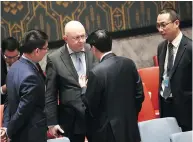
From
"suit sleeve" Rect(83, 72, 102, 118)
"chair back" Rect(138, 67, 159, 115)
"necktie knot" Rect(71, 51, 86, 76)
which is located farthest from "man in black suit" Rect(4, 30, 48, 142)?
"chair back" Rect(138, 67, 159, 115)

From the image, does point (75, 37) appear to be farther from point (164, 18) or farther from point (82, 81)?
point (164, 18)

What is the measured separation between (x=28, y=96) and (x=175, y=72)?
4.74 ft


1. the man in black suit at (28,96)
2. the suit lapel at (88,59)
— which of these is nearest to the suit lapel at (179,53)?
the suit lapel at (88,59)

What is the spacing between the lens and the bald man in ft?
11.1

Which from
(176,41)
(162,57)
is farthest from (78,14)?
(176,41)

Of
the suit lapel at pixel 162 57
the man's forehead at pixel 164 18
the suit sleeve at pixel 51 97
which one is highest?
the man's forehead at pixel 164 18

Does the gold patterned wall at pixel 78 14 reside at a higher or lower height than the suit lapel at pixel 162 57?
higher

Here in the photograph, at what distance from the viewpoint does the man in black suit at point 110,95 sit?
2967mm

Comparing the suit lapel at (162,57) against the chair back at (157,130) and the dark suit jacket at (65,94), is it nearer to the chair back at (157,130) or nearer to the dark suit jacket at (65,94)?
the chair back at (157,130)

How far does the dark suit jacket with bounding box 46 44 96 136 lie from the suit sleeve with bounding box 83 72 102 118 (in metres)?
0.38

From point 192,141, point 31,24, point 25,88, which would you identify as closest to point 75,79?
point 25,88

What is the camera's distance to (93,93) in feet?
9.71

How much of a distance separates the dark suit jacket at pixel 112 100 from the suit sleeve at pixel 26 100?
16.3 inches

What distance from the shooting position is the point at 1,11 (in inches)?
193
